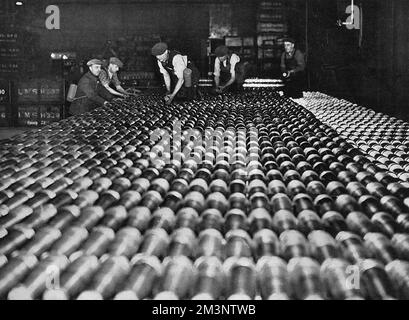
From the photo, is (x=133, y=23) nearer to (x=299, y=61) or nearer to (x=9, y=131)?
(x=9, y=131)

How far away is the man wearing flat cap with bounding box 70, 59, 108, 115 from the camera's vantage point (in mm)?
8031

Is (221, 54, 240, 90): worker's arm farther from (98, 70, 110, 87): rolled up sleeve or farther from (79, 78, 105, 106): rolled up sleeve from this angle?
(79, 78, 105, 106): rolled up sleeve

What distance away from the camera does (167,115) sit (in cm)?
587

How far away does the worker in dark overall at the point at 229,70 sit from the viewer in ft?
34.6

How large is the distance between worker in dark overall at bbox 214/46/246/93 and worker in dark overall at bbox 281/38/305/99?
3.33ft

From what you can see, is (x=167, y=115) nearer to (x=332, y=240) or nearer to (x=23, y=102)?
(x=332, y=240)

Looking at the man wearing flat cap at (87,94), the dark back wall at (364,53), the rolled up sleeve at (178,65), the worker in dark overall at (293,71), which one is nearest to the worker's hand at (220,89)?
the worker in dark overall at (293,71)

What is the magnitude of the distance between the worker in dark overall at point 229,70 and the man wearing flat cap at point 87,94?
2.95 metres

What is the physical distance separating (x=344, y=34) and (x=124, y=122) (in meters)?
9.70

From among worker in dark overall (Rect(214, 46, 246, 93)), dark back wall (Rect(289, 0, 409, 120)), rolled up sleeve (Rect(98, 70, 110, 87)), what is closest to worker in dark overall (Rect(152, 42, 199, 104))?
rolled up sleeve (Rect(98, 70, 110, 87))

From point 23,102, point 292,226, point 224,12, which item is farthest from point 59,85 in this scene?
point 292,226

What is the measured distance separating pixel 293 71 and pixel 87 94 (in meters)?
4.72

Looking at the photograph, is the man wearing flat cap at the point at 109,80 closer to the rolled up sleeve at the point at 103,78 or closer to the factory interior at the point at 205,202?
the rolled up sleeve at the point at 103,78

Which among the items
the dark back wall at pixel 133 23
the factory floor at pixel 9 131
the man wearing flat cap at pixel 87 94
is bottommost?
the factory floor at pixel 9 131
